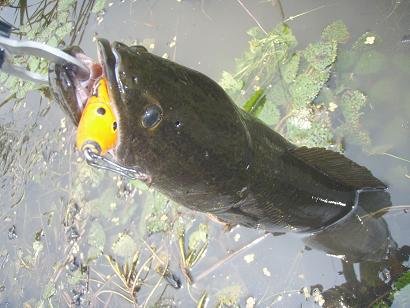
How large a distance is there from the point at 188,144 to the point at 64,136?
4089 millimetres

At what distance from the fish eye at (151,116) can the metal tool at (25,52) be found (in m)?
0.27

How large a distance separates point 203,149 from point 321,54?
2047 mm

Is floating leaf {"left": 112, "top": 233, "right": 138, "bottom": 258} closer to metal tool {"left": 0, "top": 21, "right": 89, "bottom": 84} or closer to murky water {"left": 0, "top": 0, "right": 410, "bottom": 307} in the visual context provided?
murky water {"left": 0, "top": 0, "right": 410, "bottom": 307}

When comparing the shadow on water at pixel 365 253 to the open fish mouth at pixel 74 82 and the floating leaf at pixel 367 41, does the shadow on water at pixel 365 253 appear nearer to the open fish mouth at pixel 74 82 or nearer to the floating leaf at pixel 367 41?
the floating leaf at pixel 367 41

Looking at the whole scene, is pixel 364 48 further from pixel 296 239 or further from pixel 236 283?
pixel 236 283

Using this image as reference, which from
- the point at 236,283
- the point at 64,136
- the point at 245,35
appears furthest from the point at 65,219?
the point at 245,35

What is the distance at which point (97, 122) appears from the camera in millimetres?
1645

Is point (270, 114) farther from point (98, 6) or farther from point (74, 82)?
point (98, 6)

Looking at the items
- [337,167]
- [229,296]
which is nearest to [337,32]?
[337,167]

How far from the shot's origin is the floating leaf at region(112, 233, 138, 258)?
449cm

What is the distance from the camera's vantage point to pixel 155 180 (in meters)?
1.99

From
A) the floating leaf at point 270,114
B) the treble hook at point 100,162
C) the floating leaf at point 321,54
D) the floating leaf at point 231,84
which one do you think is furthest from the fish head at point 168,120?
the floating leaf at point 231,84

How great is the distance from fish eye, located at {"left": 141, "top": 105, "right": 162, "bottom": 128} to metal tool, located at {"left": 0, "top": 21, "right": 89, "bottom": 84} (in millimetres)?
272

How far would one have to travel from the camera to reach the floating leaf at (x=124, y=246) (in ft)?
14.7
